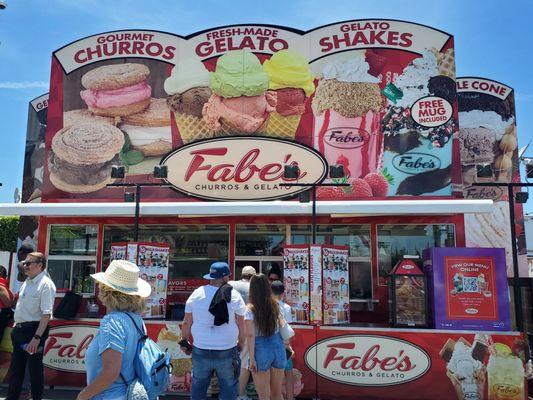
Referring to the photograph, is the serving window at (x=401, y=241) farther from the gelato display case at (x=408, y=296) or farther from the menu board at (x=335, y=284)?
the menu board at (x=335, y=284)

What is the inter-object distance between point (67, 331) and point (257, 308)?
399 centimetres

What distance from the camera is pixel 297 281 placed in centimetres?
757

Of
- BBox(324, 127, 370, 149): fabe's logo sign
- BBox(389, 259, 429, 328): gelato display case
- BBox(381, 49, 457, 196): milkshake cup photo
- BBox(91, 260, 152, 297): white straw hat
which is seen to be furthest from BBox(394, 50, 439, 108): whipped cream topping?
BBox(91, 260, 152, 297): white straw hat

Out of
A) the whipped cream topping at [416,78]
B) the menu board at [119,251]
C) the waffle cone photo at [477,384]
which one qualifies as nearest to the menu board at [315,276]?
the waffle cone photo at [477,384]

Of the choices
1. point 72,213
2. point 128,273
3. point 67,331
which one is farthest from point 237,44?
point 128,273

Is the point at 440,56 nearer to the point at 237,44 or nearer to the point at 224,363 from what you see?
the point at 237,44

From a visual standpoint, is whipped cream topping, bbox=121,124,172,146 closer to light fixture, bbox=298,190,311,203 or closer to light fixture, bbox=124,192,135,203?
light fixture, bbox=124,192,135,203

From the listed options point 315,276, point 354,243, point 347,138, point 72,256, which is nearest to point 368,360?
point 315,276

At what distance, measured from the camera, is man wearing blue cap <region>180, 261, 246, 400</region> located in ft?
15.8

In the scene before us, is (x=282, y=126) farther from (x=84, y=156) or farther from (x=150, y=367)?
(x=150, y=367)

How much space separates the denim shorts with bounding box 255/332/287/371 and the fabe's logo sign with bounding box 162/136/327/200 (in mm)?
4759

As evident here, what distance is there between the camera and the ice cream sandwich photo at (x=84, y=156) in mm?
10125

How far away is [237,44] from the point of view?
10.2 m

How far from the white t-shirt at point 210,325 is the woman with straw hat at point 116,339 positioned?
5.68 feet
